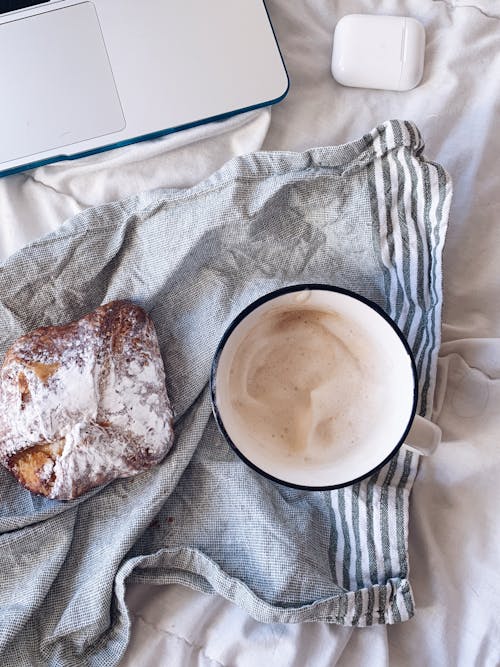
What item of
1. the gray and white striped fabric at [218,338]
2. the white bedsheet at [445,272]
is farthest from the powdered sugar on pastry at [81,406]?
the white bedsheet at [445,272]

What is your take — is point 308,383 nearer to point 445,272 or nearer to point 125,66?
point 445,272

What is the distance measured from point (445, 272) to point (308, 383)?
228mm

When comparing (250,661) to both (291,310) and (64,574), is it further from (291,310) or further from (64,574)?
(291,310)

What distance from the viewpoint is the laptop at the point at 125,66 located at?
0.74 metres

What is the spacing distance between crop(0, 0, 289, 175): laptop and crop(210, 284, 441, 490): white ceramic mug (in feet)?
0.80

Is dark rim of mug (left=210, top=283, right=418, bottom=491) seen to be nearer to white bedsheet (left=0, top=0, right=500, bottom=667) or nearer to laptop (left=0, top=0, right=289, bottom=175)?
white bedsheet (left=0, top=0, right=500, bottom=667)

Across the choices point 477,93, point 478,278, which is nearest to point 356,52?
point 477,93

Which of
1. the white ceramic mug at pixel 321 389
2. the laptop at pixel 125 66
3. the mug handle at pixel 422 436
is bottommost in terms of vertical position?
the mug handle at pixel 422 436

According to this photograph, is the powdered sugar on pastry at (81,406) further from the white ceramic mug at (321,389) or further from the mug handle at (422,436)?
the mug handle at (422,436)

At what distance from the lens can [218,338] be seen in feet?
2.36

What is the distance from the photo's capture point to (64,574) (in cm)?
70

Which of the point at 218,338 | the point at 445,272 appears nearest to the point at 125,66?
the point at 218,338

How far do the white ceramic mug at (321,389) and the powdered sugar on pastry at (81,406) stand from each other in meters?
0.08

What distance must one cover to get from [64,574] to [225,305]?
32 cm
